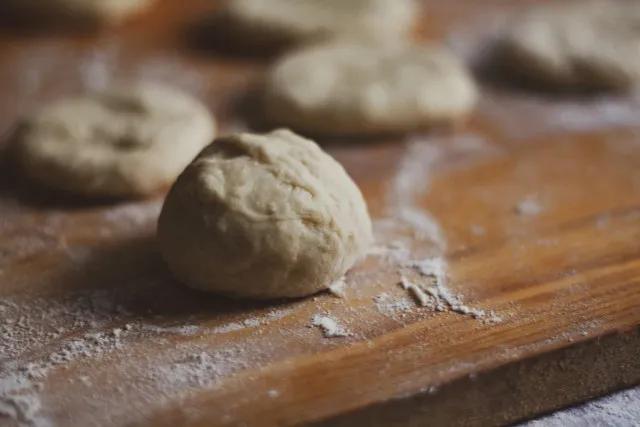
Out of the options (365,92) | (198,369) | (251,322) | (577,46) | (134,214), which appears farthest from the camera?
(577,46)

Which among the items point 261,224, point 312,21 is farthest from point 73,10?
point 261,224


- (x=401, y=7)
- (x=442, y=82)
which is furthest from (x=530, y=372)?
(x=401, y=7)

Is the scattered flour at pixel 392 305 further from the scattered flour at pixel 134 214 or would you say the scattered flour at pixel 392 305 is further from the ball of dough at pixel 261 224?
the scattered flour at pixel 134 214

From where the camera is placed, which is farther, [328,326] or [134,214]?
[134,214]

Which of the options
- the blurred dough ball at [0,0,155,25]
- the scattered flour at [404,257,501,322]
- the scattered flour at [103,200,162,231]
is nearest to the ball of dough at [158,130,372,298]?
the scattered flour at [404,257,501,322]

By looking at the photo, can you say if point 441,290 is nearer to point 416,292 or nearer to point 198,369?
point 416,292

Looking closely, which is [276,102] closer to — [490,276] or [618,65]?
[490,276]

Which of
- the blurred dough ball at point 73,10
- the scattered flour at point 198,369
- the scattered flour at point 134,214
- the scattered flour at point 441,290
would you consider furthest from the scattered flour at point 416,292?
the blurred dough ball at point 73,10

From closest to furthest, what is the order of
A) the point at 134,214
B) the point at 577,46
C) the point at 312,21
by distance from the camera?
the point at 134,214, the point at 577,46, the point at 312,21

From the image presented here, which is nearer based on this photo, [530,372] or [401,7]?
[530,372]
